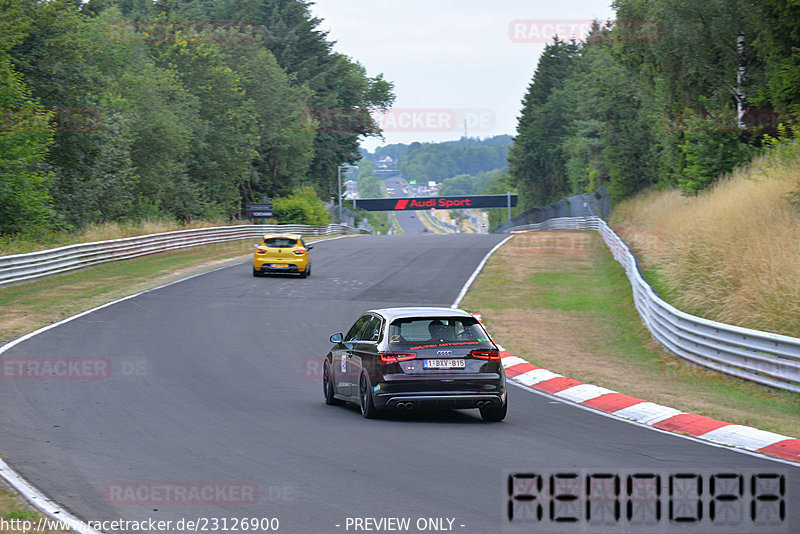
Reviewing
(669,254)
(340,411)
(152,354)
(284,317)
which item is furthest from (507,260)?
(340,411)

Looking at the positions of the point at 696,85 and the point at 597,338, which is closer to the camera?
the point at 597,338

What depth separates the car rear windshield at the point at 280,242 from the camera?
32216 millimetres

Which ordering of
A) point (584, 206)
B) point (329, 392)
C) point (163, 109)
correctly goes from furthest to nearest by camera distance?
point (584, 206) → point (163, 109) → point (329, 392)

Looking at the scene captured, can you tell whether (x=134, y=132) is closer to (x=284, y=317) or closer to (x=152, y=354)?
(x=284, y=317)

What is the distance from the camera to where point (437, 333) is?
11266 mm

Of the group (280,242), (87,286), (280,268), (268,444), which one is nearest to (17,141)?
(87,286)

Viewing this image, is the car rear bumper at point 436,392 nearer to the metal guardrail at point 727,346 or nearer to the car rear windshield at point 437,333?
the car rear windshield at point 437,333

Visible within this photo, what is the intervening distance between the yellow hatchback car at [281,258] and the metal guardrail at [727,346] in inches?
573

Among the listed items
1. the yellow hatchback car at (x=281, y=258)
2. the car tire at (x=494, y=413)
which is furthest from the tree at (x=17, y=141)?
the car tire at (x=494, y=413)

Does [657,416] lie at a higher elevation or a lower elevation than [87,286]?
lower

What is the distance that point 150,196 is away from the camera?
57.2 meters

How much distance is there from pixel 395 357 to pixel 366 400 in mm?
737

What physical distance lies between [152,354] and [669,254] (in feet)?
44.8
